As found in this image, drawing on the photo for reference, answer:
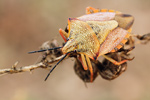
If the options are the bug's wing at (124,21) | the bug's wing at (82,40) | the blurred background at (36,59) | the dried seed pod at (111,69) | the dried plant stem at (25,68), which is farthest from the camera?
the blurred background at (36,59)

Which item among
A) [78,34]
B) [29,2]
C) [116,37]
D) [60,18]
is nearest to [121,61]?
[116,37]

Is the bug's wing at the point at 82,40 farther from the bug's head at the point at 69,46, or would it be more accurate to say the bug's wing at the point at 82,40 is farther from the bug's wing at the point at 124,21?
the bug's wing at the point at 124,21

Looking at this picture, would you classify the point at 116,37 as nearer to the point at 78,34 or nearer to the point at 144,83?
the point at 78,34

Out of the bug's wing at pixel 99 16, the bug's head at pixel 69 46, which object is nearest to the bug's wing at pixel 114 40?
the bug's wing at pixel 99 16

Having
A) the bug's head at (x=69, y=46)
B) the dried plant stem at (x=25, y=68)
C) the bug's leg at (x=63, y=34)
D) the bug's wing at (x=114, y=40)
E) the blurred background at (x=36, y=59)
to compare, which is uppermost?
the bug's leg at (x=63, y=34)

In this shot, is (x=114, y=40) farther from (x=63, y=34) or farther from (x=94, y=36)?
(x=63, y=34)

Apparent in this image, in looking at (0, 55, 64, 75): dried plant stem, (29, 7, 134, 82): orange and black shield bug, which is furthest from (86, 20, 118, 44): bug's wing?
(0, 55, 64, 75): dried plant stem
